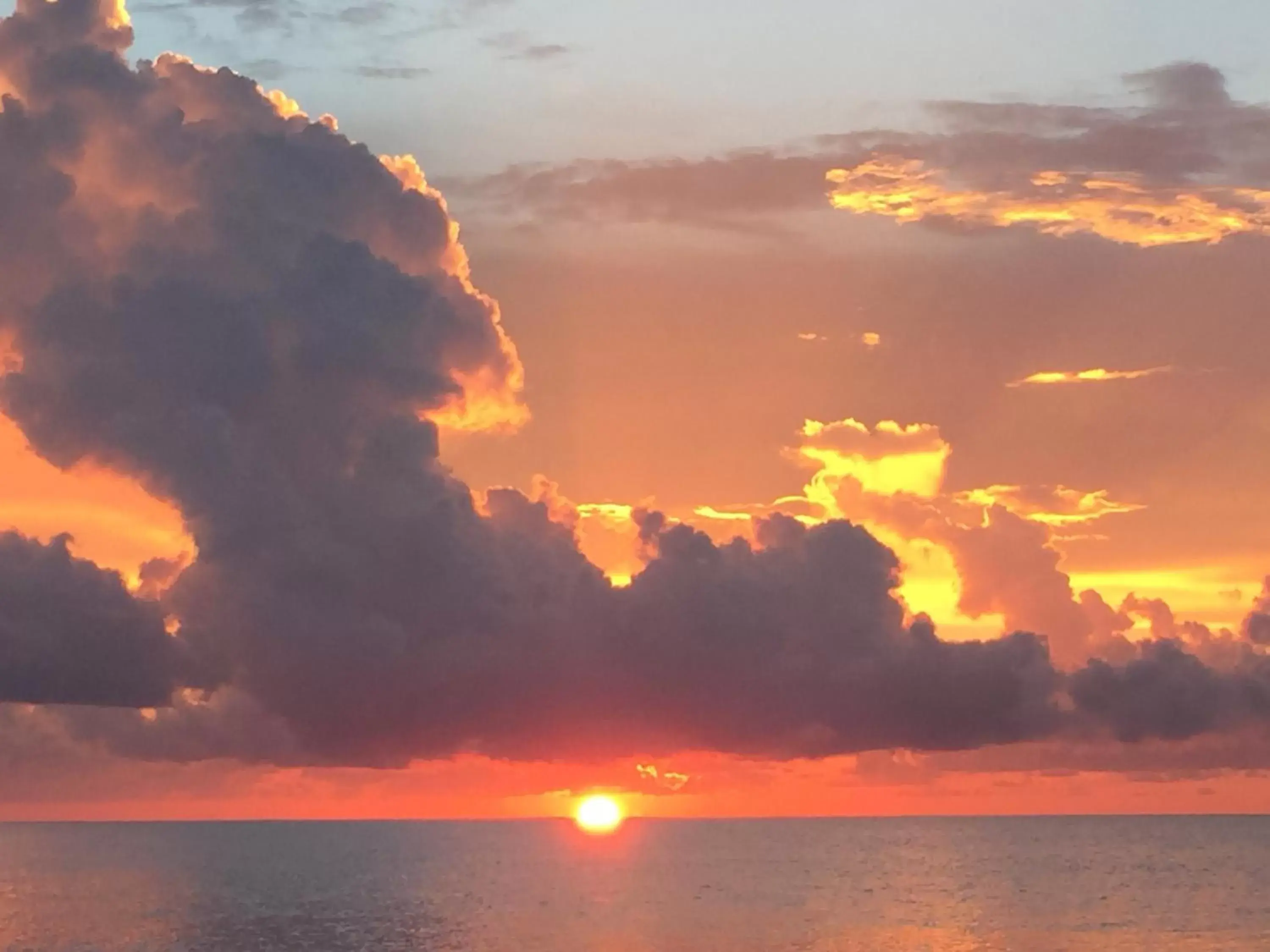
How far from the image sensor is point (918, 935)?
193875 millimetres

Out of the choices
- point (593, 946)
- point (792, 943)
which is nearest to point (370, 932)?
point (593, 946)

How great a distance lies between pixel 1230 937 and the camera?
19175 cm

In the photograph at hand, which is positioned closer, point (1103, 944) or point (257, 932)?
point (1103, 944)

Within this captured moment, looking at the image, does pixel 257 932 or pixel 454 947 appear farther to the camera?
pixel 257 932

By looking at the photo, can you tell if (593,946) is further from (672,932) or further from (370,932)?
(370,932)

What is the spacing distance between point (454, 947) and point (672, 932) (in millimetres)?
27087

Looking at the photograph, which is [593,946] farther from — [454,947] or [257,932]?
[257,932]

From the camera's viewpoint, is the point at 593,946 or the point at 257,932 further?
the point at 257,932

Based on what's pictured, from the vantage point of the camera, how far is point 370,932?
646ft

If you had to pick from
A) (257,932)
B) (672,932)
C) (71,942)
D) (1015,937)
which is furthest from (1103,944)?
(71,942)

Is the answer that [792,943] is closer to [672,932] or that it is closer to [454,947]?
[672,932]

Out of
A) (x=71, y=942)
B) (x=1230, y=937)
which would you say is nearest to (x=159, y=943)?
(x=71, y=942)

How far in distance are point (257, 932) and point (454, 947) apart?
3150 centimetres

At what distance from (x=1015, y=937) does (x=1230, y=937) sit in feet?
76.6
